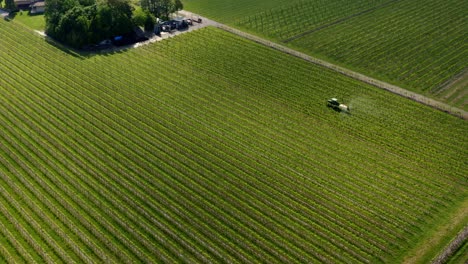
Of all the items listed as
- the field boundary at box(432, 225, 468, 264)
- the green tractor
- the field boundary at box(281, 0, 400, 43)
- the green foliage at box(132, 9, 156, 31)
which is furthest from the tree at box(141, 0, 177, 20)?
the field boundary at box(432, 225, 468, 264)

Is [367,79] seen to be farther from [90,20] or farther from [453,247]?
[90,20]

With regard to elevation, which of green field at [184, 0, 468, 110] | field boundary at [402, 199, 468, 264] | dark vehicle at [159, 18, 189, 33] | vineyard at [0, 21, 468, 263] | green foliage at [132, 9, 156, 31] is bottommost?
field boundary at [402, 199, 468, 264]

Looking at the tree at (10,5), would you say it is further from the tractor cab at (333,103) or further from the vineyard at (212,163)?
the tractor cab at (333,103)

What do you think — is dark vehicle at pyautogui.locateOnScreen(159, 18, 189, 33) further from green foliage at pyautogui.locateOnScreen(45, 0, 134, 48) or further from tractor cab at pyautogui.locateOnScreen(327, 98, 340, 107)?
tractor cab at pyautogui.locateOnScreen(327, 98, 340, 107)

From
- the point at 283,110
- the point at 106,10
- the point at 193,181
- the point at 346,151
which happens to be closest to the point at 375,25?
the point at 283,110

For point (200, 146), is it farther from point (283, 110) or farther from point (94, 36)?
point (94, 36)

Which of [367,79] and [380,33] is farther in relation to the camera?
[380,33]

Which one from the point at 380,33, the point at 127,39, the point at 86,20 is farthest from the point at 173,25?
the point at 380,33
